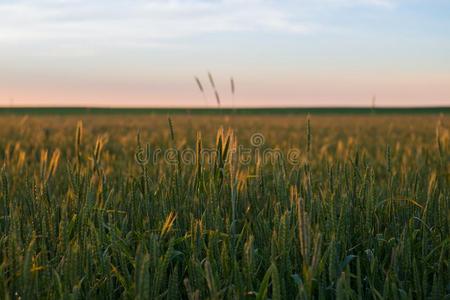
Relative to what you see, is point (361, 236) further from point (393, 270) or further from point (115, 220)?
point (115, 220)

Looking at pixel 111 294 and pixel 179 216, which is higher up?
pixel 179 216

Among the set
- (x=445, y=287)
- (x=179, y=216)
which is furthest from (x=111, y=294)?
(x=445, y=287)

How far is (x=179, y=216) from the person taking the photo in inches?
74.0

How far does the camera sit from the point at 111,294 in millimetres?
1442

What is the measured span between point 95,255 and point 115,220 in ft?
0.96

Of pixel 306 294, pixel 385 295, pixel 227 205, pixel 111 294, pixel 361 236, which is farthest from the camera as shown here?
pixel 227 205

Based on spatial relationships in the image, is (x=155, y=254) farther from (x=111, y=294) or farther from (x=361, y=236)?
(x=361, y=236)

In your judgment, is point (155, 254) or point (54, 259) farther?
point (54, 259)

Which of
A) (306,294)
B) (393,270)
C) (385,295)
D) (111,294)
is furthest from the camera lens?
(393,270)

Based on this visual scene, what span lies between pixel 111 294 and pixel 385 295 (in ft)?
2.39

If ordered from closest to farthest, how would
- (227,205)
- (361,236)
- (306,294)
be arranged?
(306,294)
(361,236)
(227,205)

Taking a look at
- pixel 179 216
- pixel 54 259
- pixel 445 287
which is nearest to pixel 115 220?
pixel 179 216

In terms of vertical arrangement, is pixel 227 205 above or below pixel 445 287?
above

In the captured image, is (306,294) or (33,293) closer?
(306,294)
